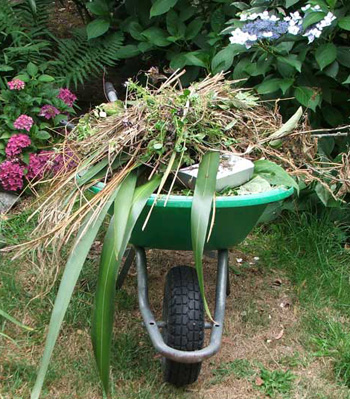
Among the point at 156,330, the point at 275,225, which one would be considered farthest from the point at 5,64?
the point at 156,330

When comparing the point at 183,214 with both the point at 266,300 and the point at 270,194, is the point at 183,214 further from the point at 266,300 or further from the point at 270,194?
the point at 266,300

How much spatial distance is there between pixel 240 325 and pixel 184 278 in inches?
23.3

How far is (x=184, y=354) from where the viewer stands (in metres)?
2.14

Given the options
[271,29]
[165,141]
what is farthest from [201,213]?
[271,29]

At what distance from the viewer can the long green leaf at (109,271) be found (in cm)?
212

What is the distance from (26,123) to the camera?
3721 mm

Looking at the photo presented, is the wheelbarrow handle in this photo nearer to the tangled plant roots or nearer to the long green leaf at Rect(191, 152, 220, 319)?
the long green leaf at Rect(191, 152, 220, 319)

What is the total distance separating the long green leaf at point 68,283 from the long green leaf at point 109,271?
0.06m

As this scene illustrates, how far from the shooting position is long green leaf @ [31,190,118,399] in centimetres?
205

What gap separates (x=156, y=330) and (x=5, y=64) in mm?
2253

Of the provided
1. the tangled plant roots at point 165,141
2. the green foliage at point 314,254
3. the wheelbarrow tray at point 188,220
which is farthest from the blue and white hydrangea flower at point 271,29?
the wheelbarrow tray at point 188,220

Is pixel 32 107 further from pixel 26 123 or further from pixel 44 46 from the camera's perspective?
pixel 44 46

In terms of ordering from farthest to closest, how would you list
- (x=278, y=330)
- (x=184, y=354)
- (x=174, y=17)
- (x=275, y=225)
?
(x=174, y=17) < (x=275, y=225) < (x=278, y=330) < (x=184, y=354)

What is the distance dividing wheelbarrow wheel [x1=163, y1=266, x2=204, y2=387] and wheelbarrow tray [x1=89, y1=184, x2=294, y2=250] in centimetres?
13
